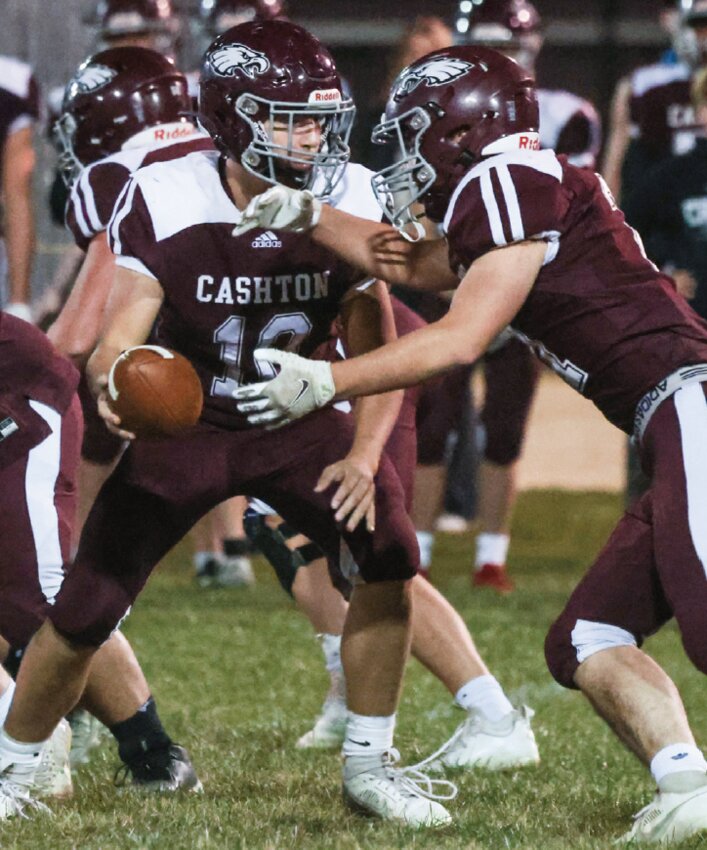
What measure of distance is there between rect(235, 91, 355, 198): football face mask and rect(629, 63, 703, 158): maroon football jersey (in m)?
3.22

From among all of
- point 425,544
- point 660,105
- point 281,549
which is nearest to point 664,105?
point 660,105

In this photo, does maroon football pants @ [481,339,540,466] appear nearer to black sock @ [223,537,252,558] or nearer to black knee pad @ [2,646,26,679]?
black sock @ [223,537,252,558]

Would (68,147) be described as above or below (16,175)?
above

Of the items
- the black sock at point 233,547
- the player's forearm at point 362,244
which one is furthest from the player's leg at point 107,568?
the black sock at point 233,547

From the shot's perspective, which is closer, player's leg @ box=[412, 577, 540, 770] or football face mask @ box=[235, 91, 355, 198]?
football face mask @ box=[235, 91, 355, 198]

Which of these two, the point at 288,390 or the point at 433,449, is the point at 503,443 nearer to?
the point at 433,449

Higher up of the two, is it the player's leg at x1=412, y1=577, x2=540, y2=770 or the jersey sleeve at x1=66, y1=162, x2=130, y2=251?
the jersey sleeve at x1=66, y1=162, x2=130, y2=251

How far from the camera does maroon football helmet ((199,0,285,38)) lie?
657cm

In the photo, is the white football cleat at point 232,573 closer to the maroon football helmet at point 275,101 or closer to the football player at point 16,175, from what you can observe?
the football player at point 16,175

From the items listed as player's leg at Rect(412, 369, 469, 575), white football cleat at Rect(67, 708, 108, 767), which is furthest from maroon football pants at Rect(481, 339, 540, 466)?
white football cleat at Rect(67, 708, 108, 767)

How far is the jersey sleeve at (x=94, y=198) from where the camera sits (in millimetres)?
4078

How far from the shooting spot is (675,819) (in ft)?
9.75

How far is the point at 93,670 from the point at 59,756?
0.61 ft

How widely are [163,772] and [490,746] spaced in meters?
Result: 0.79
